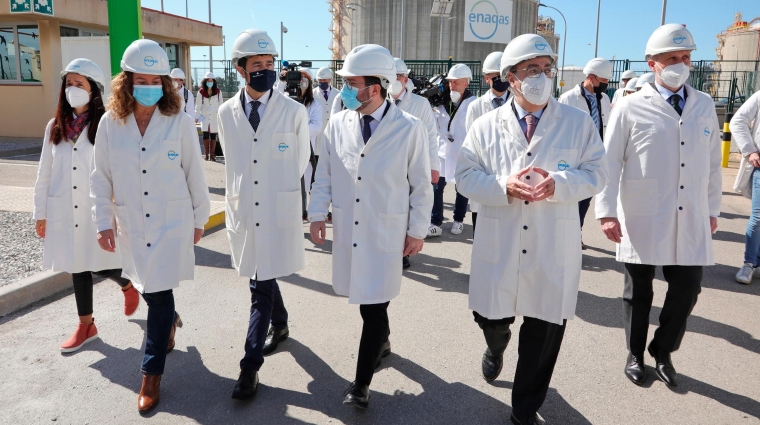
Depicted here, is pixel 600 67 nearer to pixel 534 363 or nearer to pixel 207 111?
pixel 534 363

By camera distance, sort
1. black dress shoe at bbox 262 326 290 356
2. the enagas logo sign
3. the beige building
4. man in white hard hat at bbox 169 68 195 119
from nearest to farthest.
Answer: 1. black dress shoe at bbox 262 326 290 356
2. man in white hard hat at bbox 169 68 195 119
3. the beige building
4. the enagas logo sign

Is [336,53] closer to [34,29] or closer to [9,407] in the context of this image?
[34,29]

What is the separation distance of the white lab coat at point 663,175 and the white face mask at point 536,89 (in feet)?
2.98

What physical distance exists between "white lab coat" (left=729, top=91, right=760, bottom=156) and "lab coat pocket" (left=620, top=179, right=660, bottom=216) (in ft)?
9.34

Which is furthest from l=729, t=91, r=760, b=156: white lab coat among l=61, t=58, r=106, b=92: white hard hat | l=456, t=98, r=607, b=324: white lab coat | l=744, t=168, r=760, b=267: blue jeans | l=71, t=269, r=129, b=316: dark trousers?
l=71, t=269, r=129, b=316: dark trousers

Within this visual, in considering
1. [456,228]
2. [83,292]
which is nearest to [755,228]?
[456,228]

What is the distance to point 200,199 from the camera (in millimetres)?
3656

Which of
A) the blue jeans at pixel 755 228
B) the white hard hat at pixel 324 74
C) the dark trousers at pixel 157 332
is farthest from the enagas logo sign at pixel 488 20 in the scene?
the dark trousers at pixel 157 332

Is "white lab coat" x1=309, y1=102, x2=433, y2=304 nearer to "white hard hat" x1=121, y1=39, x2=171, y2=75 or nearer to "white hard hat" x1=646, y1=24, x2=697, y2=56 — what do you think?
"white hard hat" x1=121, y1=39, x2=171, y2=75

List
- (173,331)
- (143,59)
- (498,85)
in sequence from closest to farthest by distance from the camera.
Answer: (143,59)
(173,331)
(498,85)

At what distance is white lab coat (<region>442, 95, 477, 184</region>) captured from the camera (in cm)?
779

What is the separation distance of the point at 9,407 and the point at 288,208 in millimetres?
1995

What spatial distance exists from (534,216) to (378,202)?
88 centimetres

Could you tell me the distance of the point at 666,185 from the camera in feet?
12.2
